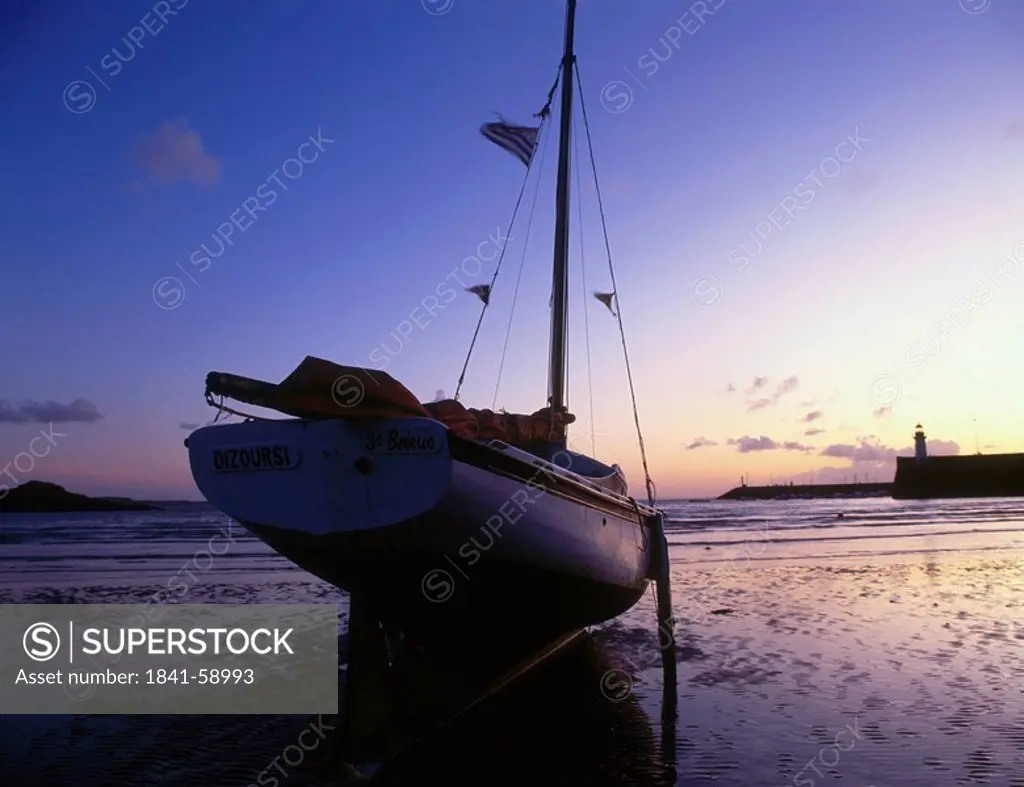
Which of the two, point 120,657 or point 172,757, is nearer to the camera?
point 172,757

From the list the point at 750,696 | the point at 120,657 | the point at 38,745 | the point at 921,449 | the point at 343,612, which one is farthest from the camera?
the point at 921,449

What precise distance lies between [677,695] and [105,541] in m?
38.9

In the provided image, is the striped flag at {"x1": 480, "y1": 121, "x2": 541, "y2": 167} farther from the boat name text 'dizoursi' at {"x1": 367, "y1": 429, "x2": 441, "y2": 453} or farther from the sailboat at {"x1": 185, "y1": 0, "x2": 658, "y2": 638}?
the boat name text 'dizoursi' at {"x1": 367, "y1": 429, "x2": 441, "y2": 453}

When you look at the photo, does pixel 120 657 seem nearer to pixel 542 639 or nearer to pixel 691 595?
pixel 542 639

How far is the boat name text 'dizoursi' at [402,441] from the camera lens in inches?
267

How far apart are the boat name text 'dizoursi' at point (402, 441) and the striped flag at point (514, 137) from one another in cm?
1012

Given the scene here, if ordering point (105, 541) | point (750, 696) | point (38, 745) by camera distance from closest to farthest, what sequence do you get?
point (38, 745) < point (750, 696) < point (105, 541)

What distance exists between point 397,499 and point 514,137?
10.7m

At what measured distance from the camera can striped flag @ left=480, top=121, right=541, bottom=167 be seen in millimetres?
15773

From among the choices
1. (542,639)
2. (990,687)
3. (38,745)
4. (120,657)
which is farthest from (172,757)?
(990,687)

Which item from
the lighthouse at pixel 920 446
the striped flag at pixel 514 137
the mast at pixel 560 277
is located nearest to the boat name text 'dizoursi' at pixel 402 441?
the mast at pixel 560 277

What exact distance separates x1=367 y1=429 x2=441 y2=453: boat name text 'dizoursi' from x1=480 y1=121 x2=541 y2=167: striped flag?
10.1 metres

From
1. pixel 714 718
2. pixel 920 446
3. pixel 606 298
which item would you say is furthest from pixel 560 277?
pixel 920 446

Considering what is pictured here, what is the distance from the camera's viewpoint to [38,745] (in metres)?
8.00
